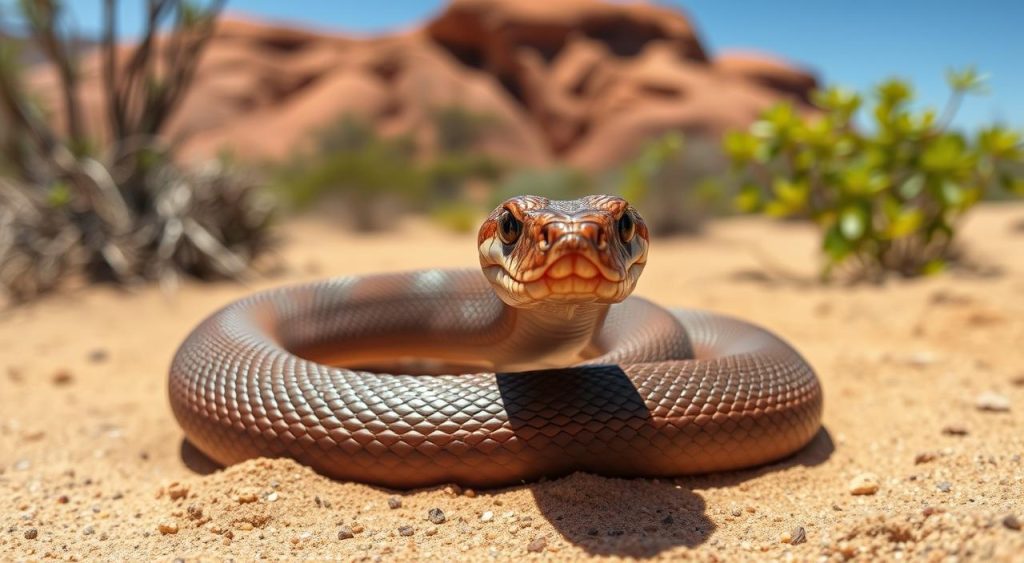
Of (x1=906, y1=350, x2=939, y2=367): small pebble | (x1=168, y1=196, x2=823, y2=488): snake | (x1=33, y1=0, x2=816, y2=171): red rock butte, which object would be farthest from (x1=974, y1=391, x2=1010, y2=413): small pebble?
(x1=33, y1=0, x2=816, y2=171): red rock butte

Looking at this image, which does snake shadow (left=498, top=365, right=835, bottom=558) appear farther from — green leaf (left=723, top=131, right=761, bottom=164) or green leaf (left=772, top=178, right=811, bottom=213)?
green leaf (left=723, top=131, right=761, bottom=164)

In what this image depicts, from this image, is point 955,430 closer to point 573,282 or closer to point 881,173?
point 573,282

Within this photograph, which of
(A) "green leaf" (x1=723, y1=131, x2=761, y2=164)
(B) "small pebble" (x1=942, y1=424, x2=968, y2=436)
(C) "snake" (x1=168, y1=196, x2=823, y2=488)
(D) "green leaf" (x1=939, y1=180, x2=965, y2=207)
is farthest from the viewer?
(A) "green leaf" (x1=723, y1=131, x2=761, y2=164)

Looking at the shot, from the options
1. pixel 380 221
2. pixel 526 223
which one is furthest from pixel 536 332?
pixel 380 221

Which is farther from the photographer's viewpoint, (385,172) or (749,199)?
(385,172)

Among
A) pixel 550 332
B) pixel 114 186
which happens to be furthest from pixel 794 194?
pixel 114 186
